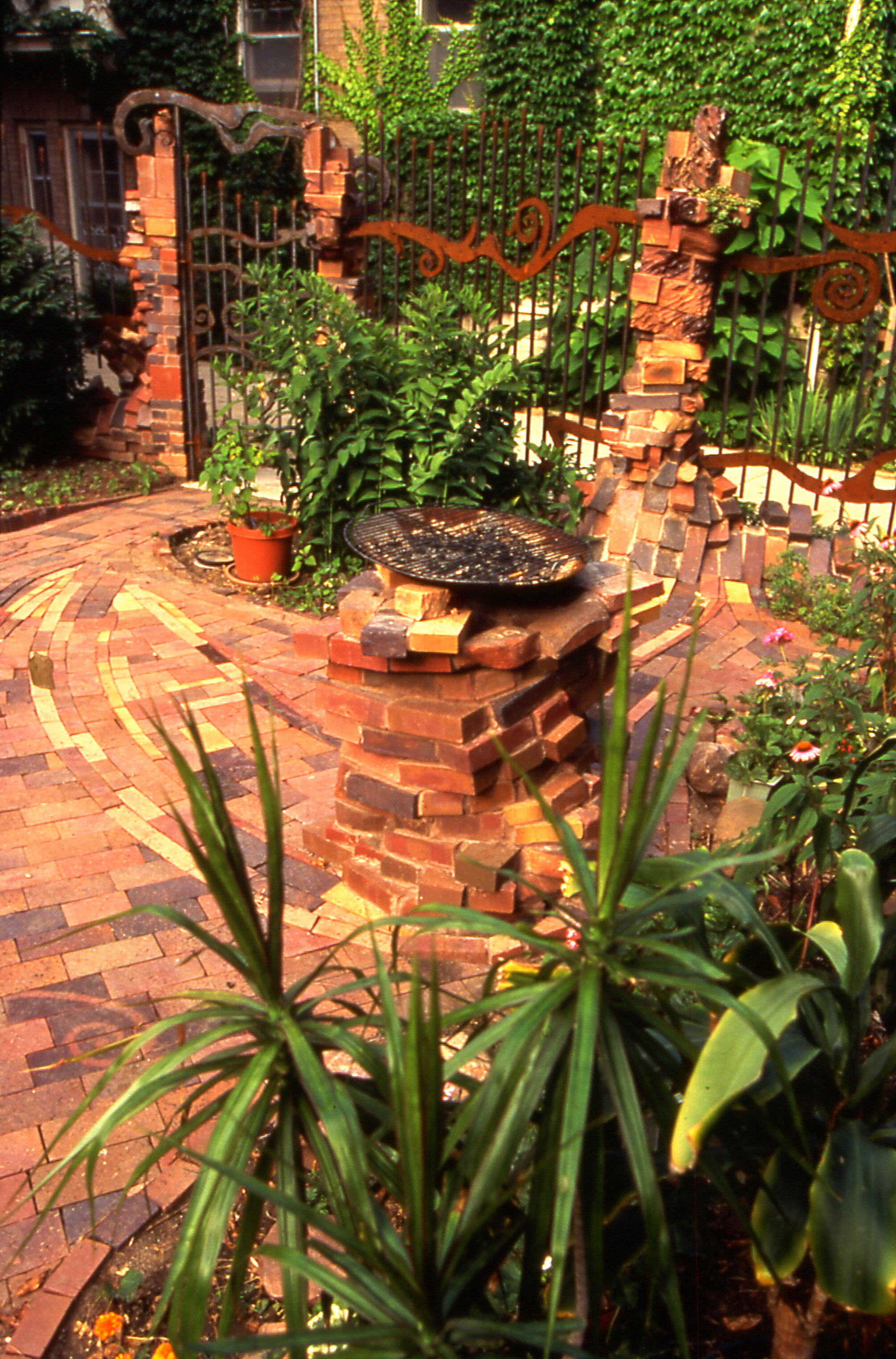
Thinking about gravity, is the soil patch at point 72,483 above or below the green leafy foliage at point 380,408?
below

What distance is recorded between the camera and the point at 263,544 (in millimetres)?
5887

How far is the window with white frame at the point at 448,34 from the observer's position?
44.9ft

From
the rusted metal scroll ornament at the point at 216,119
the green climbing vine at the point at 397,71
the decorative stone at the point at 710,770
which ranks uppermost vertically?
the green climbing vine at the point at 397,71

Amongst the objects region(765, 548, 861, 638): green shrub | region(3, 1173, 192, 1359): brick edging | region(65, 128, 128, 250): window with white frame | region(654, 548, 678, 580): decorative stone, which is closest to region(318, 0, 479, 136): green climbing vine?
region(65, 128, 128, 250): window with white frame

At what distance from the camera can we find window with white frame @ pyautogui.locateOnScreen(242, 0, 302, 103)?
14.6 m

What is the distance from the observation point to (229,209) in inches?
574

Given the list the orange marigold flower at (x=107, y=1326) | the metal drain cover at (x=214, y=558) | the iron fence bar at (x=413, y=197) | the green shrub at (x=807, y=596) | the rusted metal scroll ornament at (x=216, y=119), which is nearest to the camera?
the orange marigold flower at (x=107, y=1326)

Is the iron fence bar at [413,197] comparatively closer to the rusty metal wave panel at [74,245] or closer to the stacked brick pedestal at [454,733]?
the rusty metal wave panel at [74,245]

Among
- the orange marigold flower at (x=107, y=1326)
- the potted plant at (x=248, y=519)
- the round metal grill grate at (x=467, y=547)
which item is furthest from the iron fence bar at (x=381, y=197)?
the orange marigold flower at (x=107, y=1326)

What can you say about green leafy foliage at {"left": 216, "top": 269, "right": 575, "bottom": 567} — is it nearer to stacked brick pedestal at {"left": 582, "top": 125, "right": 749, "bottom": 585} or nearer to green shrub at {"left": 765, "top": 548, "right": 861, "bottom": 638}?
stacked brick pedestal at {"left": 582, "top": 125, "right": 749, "bottom": 585}

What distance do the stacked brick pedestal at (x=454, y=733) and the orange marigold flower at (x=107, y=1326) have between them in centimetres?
133

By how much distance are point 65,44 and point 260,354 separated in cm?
1101

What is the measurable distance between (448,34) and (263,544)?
10.6m

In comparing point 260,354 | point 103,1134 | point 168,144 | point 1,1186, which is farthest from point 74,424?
point 103,1134
